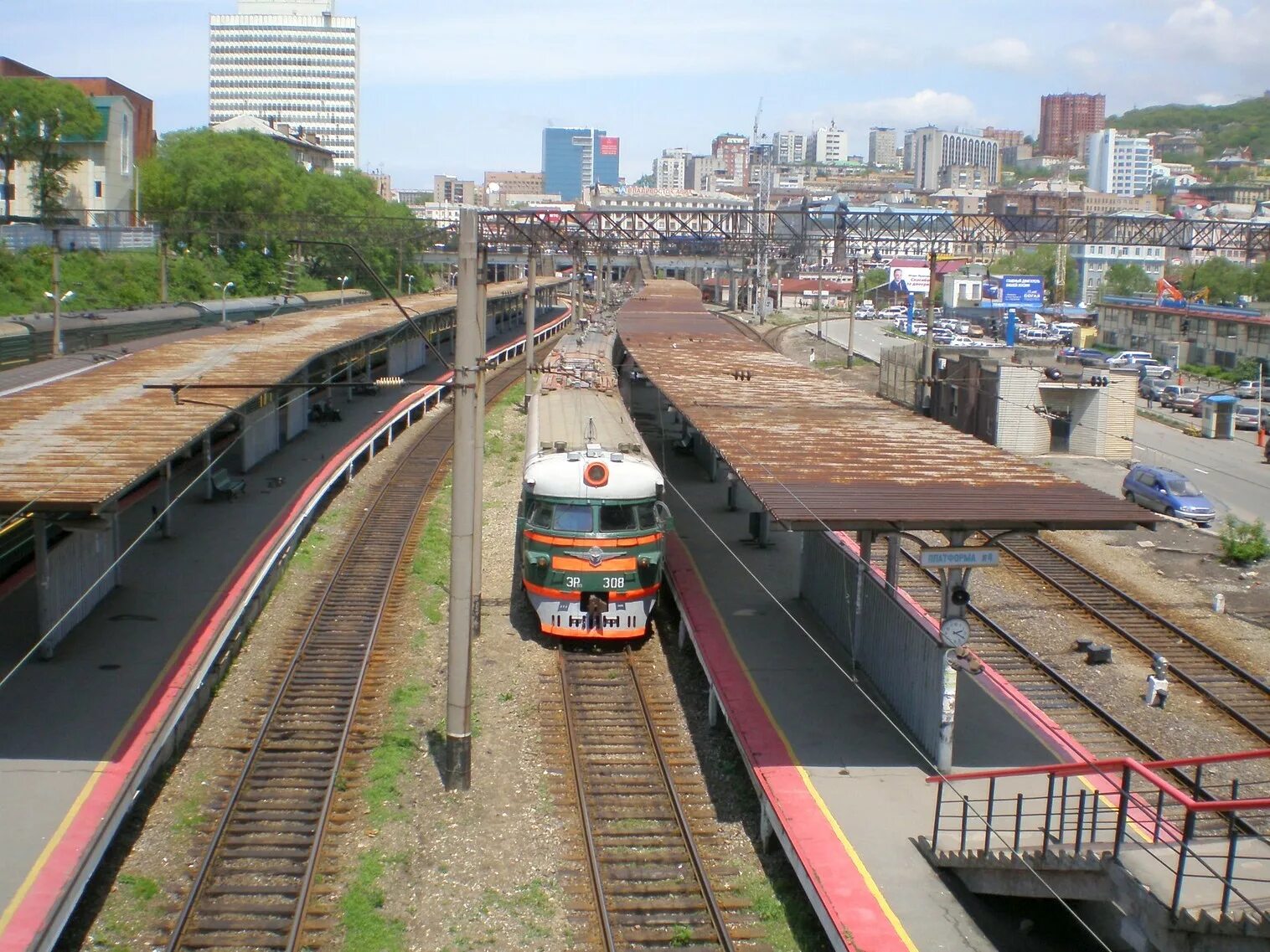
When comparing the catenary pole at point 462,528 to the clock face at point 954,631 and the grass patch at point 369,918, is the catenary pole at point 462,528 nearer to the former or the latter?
the grass patch at point 369,918

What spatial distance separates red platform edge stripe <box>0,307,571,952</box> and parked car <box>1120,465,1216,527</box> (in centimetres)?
1749

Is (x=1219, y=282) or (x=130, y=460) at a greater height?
(x=1219, y=282)

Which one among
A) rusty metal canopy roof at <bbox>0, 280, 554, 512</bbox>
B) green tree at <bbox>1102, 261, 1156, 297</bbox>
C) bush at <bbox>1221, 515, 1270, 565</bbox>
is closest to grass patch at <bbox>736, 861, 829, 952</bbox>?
rusty metal canopy roof at <bbox>0, 280, 554, 512</bbox>

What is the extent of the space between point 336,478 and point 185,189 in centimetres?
3840

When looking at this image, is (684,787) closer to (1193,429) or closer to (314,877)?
(314,877)

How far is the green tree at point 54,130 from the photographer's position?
52094mm

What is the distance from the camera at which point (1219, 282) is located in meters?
77.3

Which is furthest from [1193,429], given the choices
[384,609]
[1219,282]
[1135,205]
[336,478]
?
[1135,205]

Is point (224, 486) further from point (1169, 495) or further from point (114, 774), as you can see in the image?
point (1169, 495)

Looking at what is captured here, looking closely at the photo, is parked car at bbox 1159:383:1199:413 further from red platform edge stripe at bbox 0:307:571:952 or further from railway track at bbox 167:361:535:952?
red platform edge stripe at bbox 0:307:571:952

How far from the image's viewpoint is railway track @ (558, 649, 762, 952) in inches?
374

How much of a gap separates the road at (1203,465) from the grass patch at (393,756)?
19363 mm

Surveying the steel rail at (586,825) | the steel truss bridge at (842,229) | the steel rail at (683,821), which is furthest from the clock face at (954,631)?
the steel truss bridge at (842,229)

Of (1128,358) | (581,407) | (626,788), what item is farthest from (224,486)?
(1128,358)
